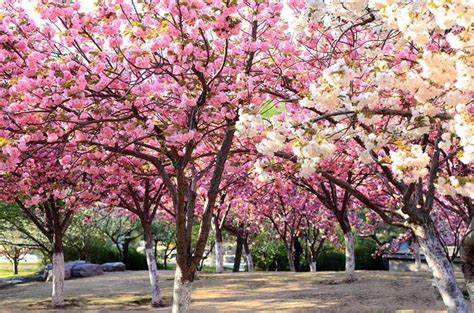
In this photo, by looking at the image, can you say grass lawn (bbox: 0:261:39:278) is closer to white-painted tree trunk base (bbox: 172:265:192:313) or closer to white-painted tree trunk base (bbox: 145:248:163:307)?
white-painted tree trunk base (bbox: 145:248:163:307)

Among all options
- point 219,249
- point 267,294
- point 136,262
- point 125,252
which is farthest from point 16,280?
point 267,294

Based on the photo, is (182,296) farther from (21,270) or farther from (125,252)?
(21,270)

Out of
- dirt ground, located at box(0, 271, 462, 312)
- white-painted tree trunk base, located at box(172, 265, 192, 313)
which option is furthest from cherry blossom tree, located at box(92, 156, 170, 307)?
white-painted tree trunk base, located at box(172, 265, 192, 313)

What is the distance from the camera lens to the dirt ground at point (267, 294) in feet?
39.3

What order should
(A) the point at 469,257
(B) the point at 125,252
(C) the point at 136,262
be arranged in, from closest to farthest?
(A) the point at 469,257 < (C) the point at 136,262 < (B) the point at 125,252

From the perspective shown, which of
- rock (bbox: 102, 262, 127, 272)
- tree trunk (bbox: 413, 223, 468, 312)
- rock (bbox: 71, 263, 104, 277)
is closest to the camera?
tree trunk (bbox: 413, 223, 468, 312)

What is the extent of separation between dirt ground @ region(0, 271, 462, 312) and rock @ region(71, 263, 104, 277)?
425cm

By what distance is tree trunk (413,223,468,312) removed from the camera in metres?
7.24

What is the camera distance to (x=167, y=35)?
7266 mm

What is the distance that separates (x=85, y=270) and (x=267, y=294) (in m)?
12.8

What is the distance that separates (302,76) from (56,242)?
9.35m

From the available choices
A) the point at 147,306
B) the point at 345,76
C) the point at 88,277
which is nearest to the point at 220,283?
the point at 147,306

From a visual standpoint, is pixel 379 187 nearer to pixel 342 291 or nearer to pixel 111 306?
pixel 342 291

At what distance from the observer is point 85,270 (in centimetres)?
2398
